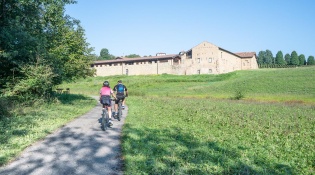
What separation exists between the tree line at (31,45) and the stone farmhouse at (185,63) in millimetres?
52263

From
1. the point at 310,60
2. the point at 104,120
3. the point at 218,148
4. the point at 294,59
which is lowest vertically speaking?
the point at 218,148

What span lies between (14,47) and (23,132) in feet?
30.2

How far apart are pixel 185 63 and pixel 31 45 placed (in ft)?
197

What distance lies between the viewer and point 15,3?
1745cm

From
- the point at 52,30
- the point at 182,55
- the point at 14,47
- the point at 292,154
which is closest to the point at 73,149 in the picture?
the point at 292,154

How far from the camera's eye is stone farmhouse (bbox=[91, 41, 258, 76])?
72562 mm

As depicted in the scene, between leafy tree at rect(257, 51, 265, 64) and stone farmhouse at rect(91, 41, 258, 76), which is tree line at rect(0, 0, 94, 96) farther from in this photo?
leafy tree at rect(257, 51, 265, 64)

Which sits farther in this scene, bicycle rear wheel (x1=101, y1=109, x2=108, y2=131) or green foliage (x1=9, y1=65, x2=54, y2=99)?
green foliage (x1=9, y1=65, x2=54, y2=99)

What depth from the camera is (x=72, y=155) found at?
7117 millimetres

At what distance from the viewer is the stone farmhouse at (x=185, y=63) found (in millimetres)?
72562

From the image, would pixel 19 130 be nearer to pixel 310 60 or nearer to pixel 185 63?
pixel 185 63

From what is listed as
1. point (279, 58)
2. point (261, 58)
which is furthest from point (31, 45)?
point (261, 58)

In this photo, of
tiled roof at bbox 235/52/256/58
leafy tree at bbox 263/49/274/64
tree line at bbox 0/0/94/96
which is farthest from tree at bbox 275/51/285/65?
tree line at bbox 0/0/94/96

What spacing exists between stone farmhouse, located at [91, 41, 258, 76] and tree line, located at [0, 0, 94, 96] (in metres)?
52.3
